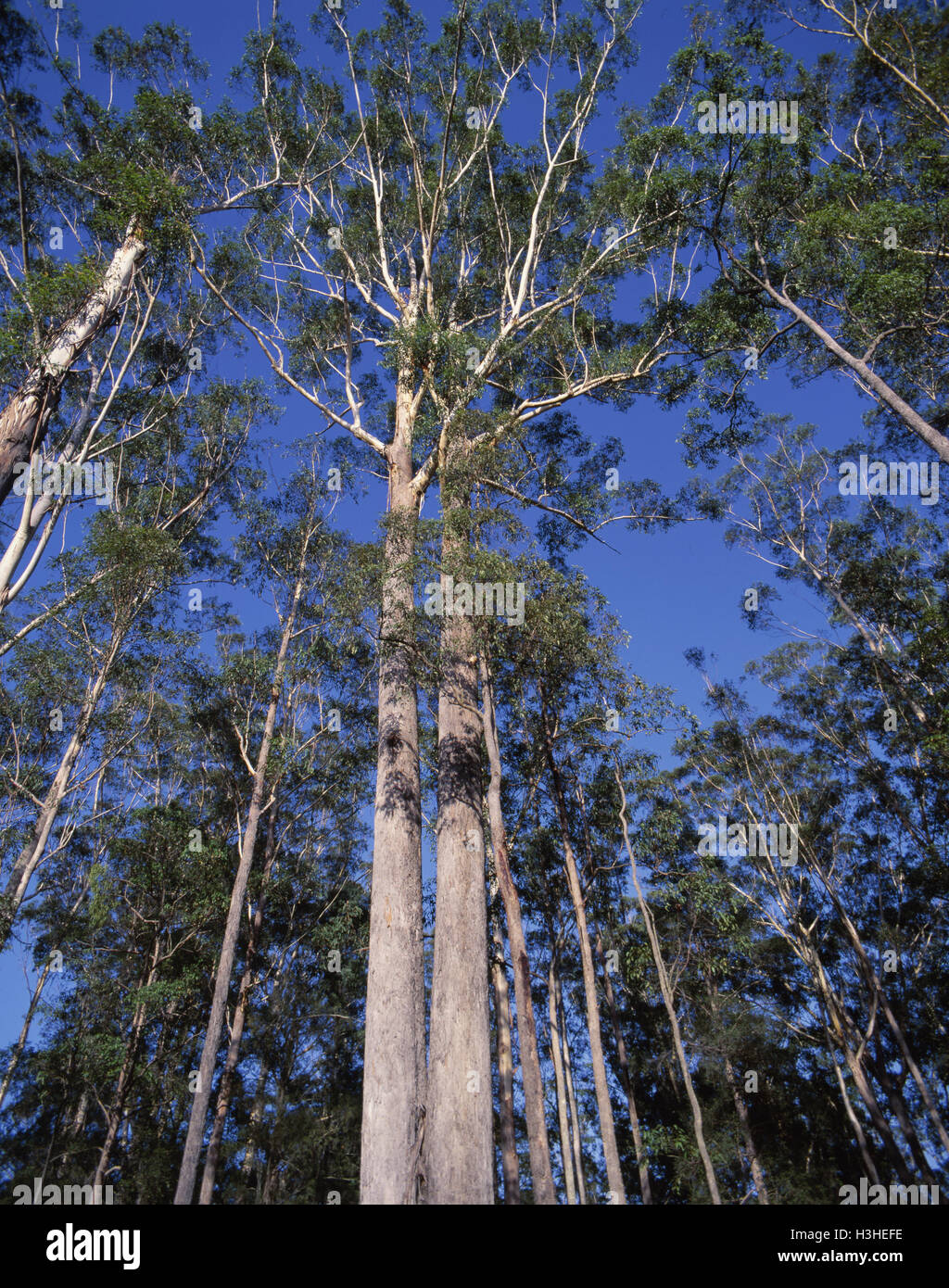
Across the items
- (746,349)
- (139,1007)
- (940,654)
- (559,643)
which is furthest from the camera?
(139,1007)

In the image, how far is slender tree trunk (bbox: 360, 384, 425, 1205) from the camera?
5039 millimetres

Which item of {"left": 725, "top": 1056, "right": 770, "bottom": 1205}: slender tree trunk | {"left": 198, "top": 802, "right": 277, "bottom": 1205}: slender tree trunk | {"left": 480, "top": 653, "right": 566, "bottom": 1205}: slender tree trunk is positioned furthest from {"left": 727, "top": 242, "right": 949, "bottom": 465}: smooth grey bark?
{"left": 725, "top": 1056, "right": 770, "bottom": 1205}: slender tree trunk

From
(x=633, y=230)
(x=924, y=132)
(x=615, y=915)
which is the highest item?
(x=924, y=132)

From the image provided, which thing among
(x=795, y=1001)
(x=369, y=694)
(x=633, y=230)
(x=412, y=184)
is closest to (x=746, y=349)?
(x=633, y=230)

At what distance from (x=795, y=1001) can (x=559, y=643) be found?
15.5 meters

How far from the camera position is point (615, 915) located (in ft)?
55.2

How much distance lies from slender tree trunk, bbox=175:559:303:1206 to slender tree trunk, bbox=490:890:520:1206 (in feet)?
13.4

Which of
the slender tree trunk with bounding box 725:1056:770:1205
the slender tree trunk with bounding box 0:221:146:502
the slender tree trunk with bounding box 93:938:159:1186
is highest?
the slender tree trunk with bounding box 0:221:146:502

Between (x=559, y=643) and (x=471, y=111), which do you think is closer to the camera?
(x=559, y=643)

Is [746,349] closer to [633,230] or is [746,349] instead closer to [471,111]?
[633,230]

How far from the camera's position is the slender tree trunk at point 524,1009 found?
5846 mm

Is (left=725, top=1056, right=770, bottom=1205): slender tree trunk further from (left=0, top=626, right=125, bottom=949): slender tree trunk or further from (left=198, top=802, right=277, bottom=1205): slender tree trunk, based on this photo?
(left=0, top=626, right=125, bottom=949): slender tree trunk

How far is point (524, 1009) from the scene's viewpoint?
6.50 m

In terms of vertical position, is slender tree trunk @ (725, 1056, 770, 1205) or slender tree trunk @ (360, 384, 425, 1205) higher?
slender tree trunk @ (360, 384, 425, 1205)
